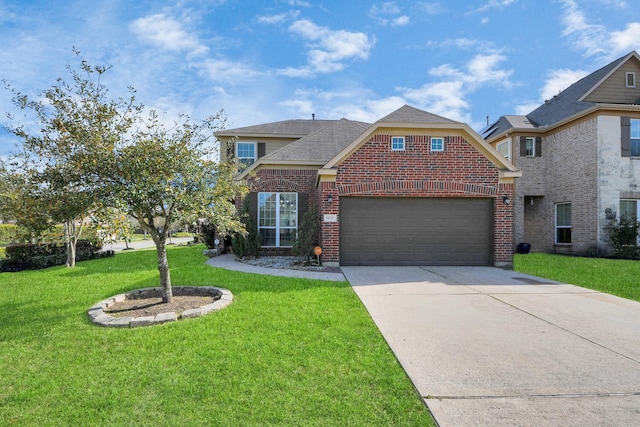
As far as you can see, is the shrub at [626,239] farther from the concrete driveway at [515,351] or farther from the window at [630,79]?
the concrete driveway at [515,351]

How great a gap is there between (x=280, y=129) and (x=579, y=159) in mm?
14489

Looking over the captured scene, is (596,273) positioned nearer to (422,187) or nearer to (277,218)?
(422,187)

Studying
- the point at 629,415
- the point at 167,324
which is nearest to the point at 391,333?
the point at 629,415

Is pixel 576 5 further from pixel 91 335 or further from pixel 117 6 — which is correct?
pixel 91 335

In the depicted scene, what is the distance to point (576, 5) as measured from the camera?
29.8 feet

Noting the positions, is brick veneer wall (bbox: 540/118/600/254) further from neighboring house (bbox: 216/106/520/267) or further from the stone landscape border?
the stone landscape border

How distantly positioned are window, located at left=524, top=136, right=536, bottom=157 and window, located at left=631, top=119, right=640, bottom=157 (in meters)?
3.66

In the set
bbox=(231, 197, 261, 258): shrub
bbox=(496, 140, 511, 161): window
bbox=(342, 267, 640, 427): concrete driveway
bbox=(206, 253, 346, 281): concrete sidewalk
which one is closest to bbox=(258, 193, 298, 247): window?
bbox=(231, 197, 261, 258): shrub

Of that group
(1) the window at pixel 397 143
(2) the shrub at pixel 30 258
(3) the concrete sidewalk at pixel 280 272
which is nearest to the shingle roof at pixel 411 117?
(1) the window at pixel 397 143

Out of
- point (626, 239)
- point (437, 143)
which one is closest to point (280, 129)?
point (437, 143)

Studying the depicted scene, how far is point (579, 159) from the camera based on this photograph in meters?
14.8

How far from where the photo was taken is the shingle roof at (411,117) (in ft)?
35.2

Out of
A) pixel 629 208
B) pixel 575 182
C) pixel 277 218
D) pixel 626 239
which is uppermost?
pixel 575 182

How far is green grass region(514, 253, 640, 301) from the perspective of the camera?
7.85m
